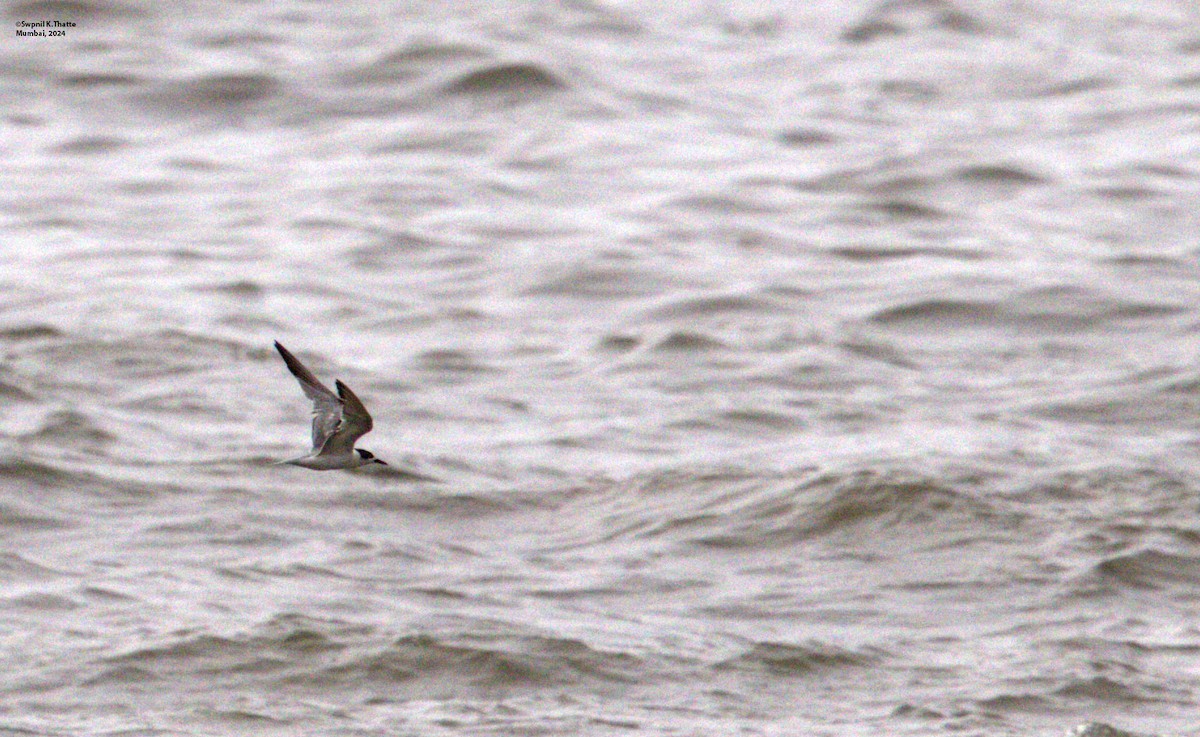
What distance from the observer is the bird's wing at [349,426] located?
7.84 m

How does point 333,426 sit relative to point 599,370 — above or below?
above

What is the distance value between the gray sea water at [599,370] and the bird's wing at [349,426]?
2.00m

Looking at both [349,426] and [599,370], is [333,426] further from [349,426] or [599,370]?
[599,370]

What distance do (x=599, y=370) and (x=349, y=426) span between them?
21.9 feet

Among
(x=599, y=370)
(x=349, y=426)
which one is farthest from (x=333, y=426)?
(x=599, y=370)

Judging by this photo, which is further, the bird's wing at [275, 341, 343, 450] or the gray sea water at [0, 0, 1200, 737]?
the gray sea water at [0, 0, 1200, 737]

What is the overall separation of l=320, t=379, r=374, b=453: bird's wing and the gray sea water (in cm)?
200

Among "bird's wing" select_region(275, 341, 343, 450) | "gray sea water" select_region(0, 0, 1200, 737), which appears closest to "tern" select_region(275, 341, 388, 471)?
"bird's wing" select_region(275, 341, 343, 450)

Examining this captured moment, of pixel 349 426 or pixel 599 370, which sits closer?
pixel 349 426

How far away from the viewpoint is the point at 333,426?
26.7ft

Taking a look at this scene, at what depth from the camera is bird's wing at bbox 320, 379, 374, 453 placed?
7836 millimetres

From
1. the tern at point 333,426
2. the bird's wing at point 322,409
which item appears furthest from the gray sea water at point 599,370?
the bird's wing at point 322,409

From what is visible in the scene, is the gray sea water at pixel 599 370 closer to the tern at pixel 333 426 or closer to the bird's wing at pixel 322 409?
the tern at pixel 333 426

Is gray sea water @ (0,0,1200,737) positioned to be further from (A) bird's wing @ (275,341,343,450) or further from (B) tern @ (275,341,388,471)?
(A) bird's wing @ (275,341,343,450)
